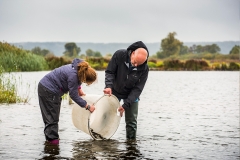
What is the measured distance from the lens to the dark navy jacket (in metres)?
7.38

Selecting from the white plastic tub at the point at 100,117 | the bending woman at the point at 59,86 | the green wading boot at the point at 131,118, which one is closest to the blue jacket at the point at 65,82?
the bending woman at the point at 59,86

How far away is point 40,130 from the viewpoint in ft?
30.2

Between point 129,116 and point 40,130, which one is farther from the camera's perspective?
point 40,130

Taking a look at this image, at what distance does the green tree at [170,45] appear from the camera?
135750mm

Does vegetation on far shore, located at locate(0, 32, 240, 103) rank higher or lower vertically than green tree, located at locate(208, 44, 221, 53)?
lower

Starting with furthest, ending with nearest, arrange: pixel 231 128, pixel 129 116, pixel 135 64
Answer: pixel 231 128, pixel 129 116, pixel 135 64

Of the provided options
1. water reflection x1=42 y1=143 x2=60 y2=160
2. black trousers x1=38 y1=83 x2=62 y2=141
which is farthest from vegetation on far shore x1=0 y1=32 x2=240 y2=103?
black trousers x1=38 y1=83 x2=62 y2=141

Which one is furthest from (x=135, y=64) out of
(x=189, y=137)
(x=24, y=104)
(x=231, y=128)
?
(x=24, y=104)

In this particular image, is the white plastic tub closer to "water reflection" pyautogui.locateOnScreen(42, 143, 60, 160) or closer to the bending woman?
the bending woman

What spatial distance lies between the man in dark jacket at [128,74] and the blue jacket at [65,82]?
68cm

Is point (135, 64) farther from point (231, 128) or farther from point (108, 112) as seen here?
point (231, 128)

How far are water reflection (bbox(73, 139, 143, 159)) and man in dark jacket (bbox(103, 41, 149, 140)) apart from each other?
23.3 inches

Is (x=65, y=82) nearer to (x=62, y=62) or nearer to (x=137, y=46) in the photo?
(x=137, y=46)

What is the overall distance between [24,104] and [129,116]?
260 inches
